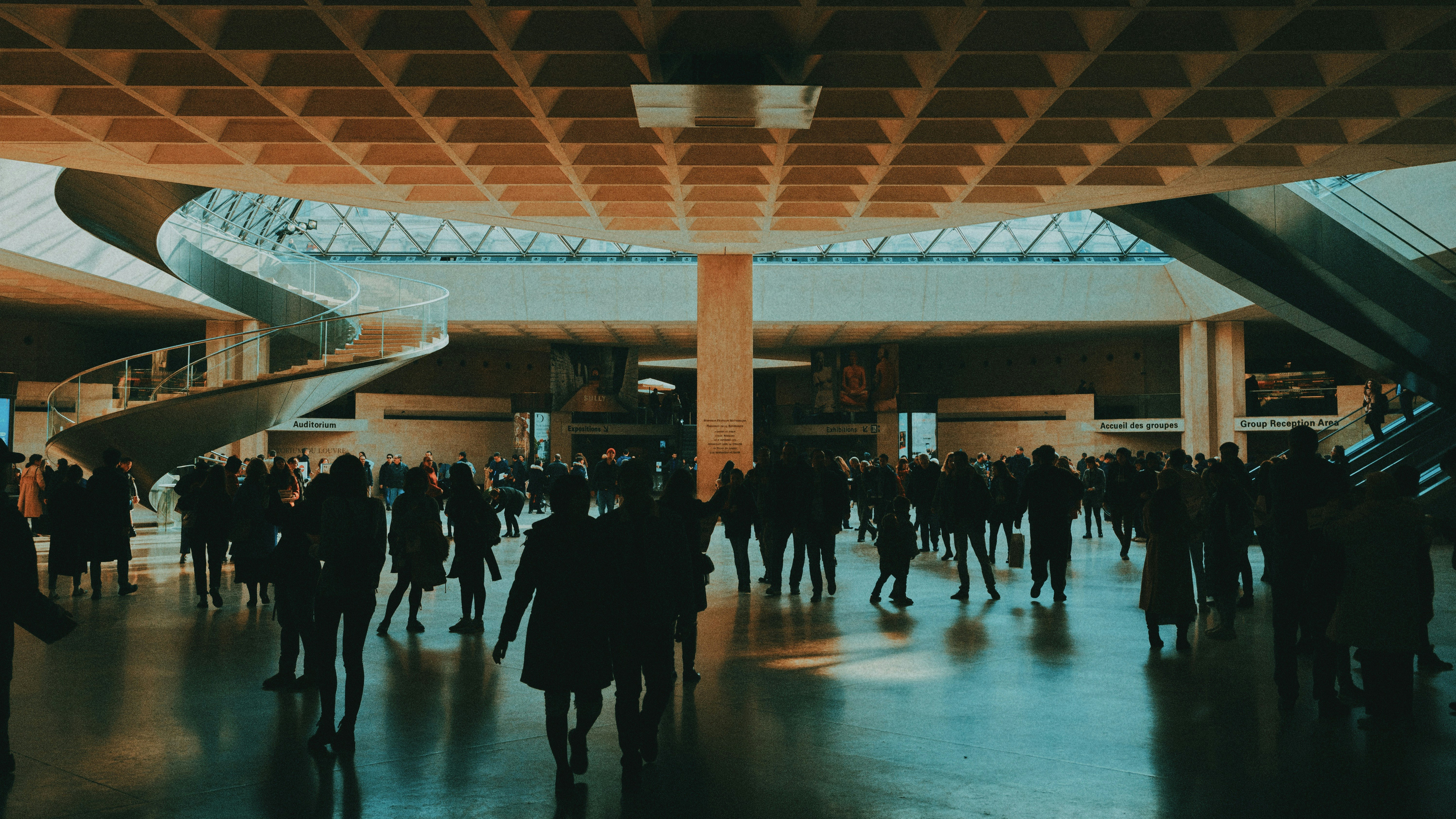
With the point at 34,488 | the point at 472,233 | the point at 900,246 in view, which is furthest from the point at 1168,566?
the point at 472,233

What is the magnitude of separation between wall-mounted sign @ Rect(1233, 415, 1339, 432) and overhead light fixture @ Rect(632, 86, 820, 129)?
2655cm

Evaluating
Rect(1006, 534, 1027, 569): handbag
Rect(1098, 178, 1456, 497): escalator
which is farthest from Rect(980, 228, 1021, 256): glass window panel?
Rect(1006, 534, 1027, 569): handbag

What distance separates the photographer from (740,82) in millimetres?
9836

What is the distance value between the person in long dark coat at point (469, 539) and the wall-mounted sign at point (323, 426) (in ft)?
98.1

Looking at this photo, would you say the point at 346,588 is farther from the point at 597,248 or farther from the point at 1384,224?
the point at 597,248

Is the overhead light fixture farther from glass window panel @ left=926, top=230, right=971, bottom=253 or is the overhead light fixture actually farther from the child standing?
glass window panel @ left=926, top=230, right=971, bottom=253

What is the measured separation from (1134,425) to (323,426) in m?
30.7

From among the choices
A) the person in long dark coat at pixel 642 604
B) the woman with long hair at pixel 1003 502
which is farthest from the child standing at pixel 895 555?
the person in long dark coat at pixel 642 604

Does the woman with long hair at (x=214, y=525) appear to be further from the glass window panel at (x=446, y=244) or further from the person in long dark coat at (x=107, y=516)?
the glass window panel at (x=446, y=244)

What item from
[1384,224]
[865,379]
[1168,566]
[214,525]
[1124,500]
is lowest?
[1168,566]

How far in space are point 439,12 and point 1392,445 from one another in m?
18.1

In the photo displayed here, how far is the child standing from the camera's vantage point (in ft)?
32.5

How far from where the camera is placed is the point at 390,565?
14500 millimetres

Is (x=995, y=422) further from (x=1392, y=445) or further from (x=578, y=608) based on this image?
(x=578, y=608)
